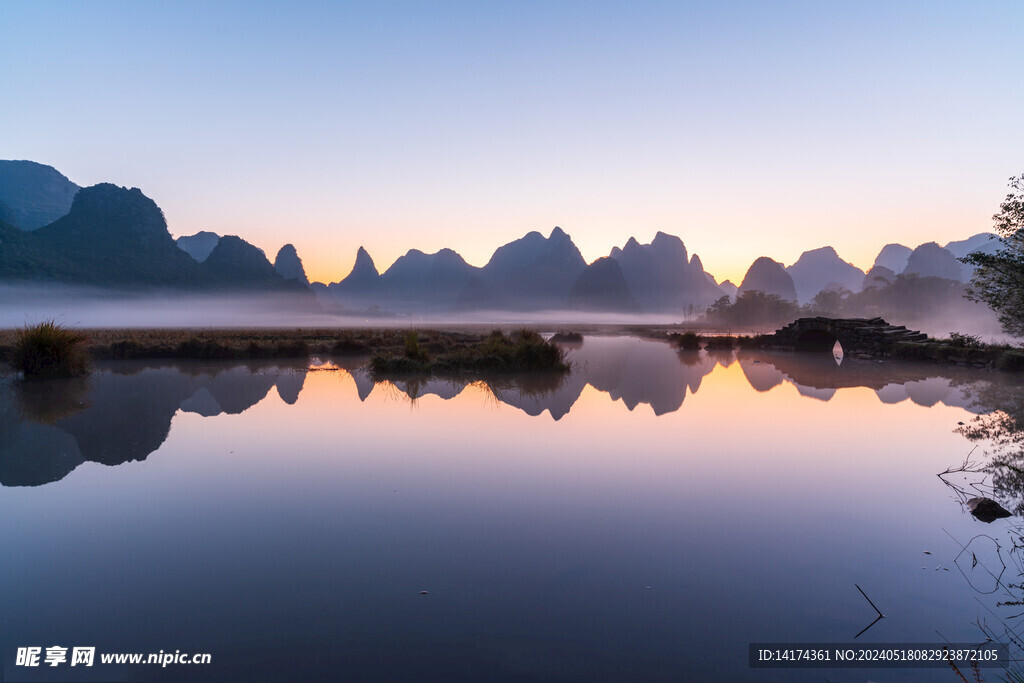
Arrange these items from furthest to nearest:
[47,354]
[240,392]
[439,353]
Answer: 1. [439,353]
2. [47,354]
3. [240,392]

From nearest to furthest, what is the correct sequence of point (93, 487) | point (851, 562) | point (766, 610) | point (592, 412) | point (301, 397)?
point (766, 610) → point (851, 562) → point (93, 487) → point (592, 412) → point (301, 397)

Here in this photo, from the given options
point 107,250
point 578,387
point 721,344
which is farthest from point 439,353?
point 107,250

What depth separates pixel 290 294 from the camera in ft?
612

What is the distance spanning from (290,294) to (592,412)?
195292mm

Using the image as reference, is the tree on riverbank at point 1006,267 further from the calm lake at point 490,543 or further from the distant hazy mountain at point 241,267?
the distant hazy mountain at point 241,267

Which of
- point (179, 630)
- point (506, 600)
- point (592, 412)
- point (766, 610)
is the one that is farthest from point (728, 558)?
point (592, 412)

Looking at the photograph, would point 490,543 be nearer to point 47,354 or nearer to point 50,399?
point 50,399

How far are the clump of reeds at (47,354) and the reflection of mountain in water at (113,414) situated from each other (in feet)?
2.43

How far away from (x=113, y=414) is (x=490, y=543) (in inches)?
406

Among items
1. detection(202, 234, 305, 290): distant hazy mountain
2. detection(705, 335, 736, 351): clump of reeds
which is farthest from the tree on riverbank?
detection(202, 234, 305, 290): distant hazy mountain

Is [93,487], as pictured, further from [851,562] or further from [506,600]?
[851,562]

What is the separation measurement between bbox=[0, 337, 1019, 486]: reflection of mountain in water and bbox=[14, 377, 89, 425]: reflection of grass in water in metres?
0.02

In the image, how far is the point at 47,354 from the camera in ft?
53.1

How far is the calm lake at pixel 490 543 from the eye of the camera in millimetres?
3248
